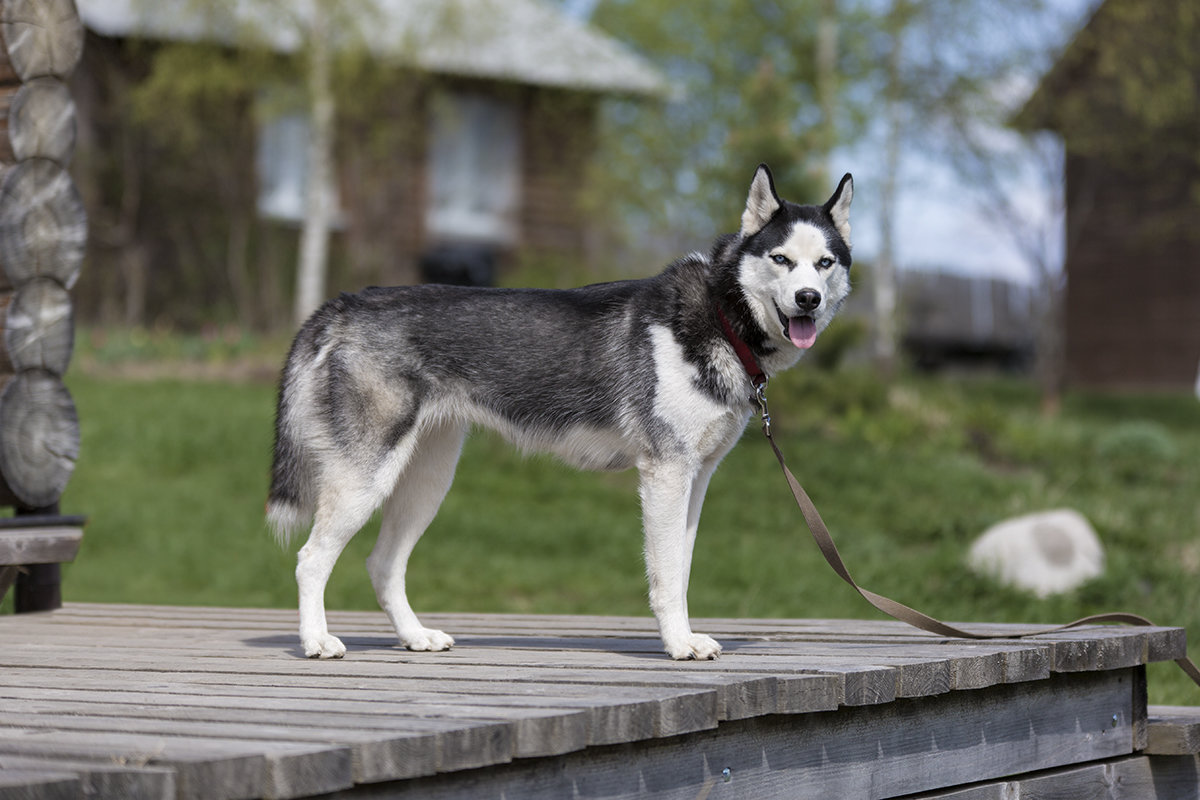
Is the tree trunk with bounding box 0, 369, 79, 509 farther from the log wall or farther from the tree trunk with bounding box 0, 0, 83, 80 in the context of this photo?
the tree trunk with bounding box 0, 0, 83, 80

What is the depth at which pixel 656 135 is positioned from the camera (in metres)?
19.9

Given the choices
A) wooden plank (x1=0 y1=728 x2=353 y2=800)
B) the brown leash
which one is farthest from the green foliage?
wooden plank (x1=0 y1=728 x2=353 y2=800)

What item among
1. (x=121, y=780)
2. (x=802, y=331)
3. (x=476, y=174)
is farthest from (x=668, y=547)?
(x=476, y=174)

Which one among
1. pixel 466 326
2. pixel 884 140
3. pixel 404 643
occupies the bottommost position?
pixel 404 643

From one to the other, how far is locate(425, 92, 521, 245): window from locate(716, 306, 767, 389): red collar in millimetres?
15951

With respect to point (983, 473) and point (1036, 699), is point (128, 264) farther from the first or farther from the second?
point (1036, 699)

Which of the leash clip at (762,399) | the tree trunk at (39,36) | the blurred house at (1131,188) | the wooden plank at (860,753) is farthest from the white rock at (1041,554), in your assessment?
the blurred house at (1131,188)

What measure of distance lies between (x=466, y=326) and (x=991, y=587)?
4827 millimetres

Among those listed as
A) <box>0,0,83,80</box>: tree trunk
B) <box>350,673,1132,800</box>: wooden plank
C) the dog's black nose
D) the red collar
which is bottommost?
<box>350,673,1132,800</box>: wooden plank

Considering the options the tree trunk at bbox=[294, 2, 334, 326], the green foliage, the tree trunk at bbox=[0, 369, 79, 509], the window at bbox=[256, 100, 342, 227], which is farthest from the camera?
the green foliage

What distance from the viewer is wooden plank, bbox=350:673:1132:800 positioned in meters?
3.06

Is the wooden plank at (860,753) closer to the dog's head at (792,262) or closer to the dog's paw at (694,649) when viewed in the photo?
the dog's paw at (694,649)

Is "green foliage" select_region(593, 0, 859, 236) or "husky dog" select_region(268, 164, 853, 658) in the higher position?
"green foliage" select_region(593, 0, 859, 236)

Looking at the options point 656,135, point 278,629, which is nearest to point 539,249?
point 656,135
